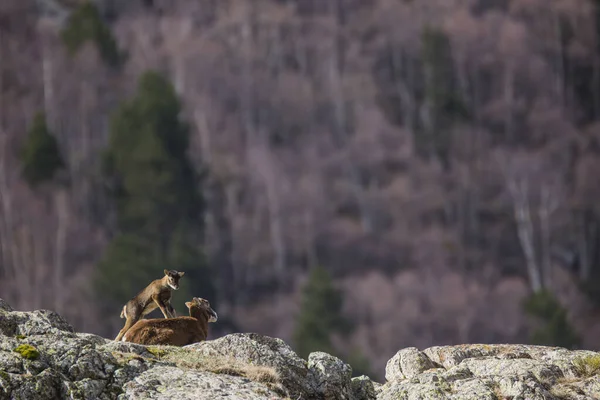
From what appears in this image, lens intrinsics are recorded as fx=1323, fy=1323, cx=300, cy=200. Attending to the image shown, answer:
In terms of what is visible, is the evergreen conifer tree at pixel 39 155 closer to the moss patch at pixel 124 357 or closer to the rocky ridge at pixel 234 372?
the rocky ridge at pixel 234 372

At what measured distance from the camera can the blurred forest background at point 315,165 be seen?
12750cm

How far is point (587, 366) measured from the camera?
2078cm

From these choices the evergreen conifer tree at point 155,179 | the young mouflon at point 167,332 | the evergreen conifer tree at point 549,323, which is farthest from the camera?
the evergreen conifer tree at point 155,179

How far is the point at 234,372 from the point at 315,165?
135 metres

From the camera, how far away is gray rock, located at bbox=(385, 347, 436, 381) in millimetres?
21141

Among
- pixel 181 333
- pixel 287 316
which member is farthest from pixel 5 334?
pixel 287 316

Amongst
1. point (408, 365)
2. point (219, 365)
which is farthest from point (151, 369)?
point (408, 365)

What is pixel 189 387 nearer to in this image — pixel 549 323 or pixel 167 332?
pixel 167 332

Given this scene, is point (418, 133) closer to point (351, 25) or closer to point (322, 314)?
point (351, 25)

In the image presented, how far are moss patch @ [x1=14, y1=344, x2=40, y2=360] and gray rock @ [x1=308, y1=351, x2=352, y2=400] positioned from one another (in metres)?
4.09

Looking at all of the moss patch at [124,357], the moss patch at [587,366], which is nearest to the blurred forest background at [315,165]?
the moss patch at [587,366]

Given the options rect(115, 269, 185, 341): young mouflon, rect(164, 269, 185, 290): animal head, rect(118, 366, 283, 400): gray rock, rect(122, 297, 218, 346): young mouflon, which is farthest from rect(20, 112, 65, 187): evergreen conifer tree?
rect(118, 366, 283, 400): gray rock

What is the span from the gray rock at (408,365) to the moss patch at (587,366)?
2.33 meters

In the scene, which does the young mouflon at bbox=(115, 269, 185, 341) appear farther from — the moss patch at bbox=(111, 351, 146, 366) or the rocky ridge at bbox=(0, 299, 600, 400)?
the moss patch at bbox=(111, 351, 146, 366)
